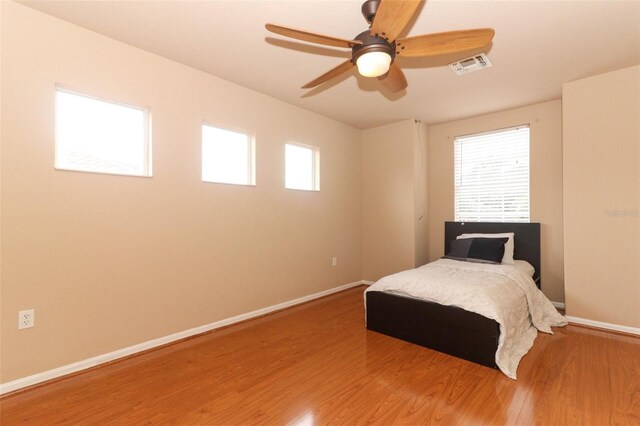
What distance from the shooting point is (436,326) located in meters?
2.71

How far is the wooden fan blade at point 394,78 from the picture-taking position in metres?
2.22

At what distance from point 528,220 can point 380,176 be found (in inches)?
83.3

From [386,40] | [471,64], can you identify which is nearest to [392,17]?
[386,40]

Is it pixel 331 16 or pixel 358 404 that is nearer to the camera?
pixel 358 404

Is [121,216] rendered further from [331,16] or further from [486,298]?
Result: [486,298]

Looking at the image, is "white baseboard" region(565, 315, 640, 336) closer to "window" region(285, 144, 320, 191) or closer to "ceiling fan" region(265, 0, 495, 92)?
"ceiling fan" region(265, 0, 495, 92)

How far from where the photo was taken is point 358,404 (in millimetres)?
1967

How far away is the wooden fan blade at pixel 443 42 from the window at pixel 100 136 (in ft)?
7.52

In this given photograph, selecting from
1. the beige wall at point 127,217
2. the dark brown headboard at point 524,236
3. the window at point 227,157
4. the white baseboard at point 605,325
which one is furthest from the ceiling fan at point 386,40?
the white baseboard at point 605,325

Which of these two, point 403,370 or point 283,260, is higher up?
point 283,260

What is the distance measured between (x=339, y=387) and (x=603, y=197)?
326cm

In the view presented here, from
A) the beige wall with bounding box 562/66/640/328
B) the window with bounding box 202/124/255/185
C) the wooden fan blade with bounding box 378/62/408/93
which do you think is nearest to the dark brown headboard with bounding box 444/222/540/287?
the beige wall with bounding box 562/66/640/328

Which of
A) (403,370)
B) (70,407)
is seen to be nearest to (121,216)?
(70,407)

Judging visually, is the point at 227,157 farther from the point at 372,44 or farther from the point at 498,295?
the point at 498,295
